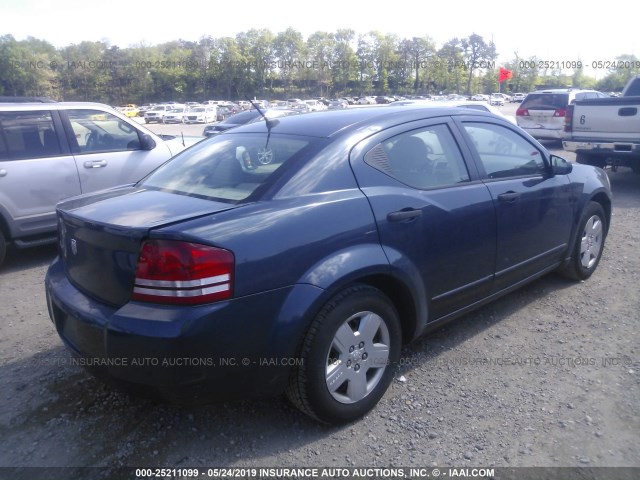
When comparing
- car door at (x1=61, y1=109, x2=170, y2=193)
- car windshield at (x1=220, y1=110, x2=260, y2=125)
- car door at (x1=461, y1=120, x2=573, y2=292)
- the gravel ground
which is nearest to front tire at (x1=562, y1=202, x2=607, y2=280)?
car door at (x1=461, y1=120, x2=573, y2=292)

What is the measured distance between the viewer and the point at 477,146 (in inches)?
148

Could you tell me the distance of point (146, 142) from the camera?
670cm

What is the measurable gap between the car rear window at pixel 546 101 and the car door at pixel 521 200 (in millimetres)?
11899

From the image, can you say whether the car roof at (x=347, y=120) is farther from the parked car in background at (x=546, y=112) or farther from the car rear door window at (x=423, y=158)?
the parked car in background at (x=546, y=112)

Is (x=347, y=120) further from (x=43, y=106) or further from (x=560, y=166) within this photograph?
(x=43, y=106)

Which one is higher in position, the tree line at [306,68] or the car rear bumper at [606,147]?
the tree line at [306,68]

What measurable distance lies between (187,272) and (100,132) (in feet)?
16.0

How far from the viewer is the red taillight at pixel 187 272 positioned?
2350mm

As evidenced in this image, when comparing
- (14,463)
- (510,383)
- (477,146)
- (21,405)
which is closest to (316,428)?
(510,383)

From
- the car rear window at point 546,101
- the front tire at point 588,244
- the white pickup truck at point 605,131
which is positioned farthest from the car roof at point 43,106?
the car rear window at point 546,101

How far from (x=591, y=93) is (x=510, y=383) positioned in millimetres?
16699

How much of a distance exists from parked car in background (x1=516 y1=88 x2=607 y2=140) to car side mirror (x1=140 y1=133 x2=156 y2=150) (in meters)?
11.2

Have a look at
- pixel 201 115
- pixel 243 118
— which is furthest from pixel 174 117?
pixel 243 118

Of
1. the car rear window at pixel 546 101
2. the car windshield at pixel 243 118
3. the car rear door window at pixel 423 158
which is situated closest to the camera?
the car rear door window at pixel 423 158
